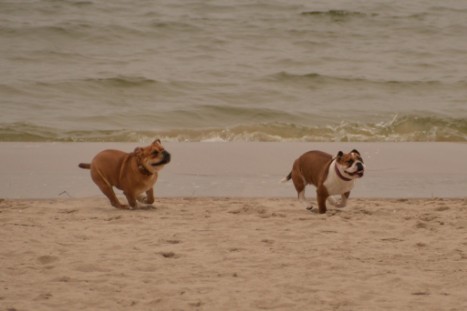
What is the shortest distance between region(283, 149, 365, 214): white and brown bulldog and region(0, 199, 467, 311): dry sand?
0.14 m

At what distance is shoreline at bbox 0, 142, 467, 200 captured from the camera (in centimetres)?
887

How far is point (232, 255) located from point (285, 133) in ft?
25.9

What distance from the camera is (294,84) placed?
18.4 m

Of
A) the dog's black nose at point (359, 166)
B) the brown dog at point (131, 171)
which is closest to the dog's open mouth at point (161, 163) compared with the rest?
the brown dog at point (131, 171)

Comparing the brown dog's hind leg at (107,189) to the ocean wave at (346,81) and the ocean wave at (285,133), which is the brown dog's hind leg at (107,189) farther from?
the ocean wave at (346,81)

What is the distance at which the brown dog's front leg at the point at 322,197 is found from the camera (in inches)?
313

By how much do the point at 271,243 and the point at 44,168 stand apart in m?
3.44

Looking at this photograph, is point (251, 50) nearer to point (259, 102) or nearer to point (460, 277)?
point (259, 102)

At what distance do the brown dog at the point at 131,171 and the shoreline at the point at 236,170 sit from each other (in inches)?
22.3

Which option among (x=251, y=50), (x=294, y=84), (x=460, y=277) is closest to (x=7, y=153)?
(x=460, y=277)

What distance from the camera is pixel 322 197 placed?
7.96 m

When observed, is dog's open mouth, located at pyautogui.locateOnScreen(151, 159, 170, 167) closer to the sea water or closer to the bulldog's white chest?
the bulldog's white chest

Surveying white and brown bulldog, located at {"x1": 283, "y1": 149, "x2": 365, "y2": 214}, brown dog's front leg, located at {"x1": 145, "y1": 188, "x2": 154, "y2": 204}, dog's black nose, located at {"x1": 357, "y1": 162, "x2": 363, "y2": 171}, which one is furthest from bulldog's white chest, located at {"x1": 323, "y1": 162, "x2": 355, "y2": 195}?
brown dog's front leg, located at {"x1": 145, "y1": 188, "x2": 154, "y2": 204}

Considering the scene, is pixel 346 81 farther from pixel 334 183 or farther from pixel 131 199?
pixel 131 199
